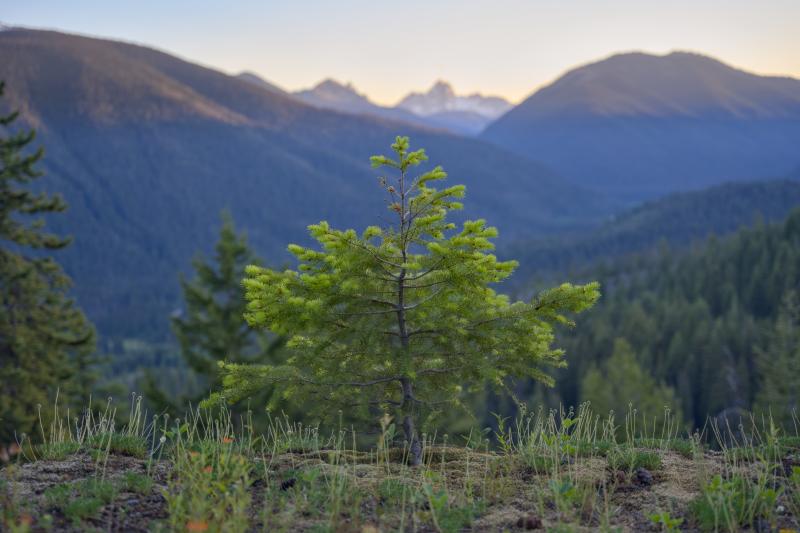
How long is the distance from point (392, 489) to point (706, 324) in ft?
268

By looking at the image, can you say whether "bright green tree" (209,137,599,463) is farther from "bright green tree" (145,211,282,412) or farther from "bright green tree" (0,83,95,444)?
"bright green tree" (145,211,282,412)

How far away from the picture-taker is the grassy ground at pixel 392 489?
5473mm

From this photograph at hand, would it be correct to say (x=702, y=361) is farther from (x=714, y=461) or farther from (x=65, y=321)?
(x=714, y=461)

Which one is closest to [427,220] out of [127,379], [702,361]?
[702,361]

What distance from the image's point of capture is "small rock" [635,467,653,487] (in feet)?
22.0

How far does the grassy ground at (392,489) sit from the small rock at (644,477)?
0.03 feet

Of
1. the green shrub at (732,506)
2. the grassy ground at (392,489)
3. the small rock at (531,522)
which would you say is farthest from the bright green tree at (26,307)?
the green shrub at (732,506)

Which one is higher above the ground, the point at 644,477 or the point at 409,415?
the point at 409,415

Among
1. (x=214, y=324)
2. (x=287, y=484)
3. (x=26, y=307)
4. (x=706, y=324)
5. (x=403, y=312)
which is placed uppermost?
(x=403, y=312)

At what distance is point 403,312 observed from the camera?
7926mm

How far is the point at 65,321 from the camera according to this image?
1016 inches

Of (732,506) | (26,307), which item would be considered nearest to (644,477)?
(732,506)

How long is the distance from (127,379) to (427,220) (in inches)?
6899

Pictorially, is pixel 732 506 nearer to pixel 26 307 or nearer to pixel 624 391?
pixel 26 307
